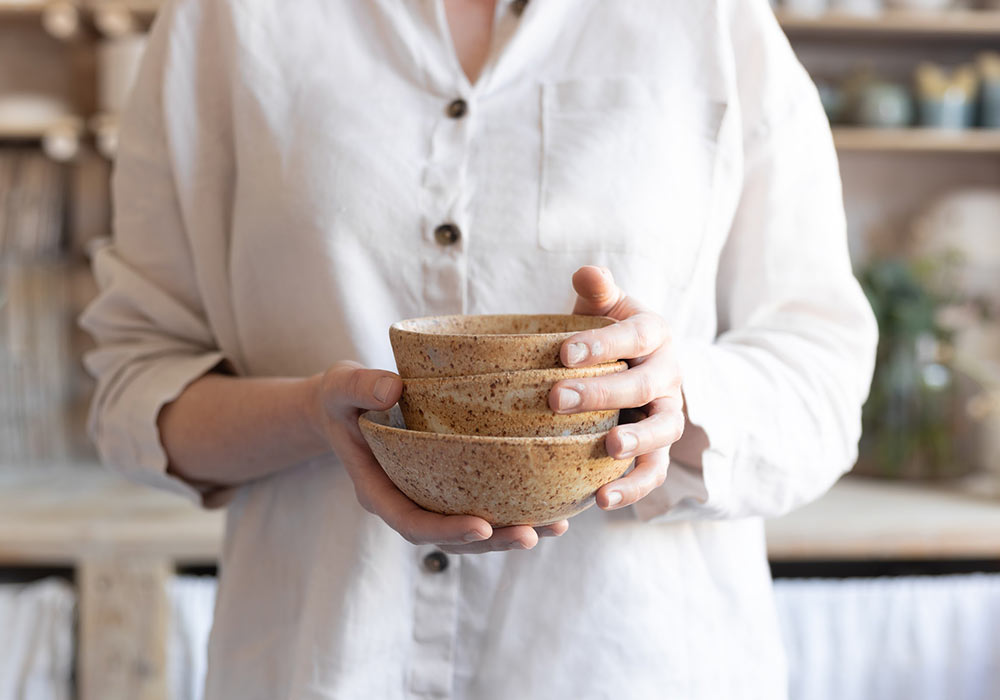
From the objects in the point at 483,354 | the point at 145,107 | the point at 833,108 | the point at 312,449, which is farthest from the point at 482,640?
the point at 833,108

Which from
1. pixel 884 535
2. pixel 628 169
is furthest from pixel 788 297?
pixel 884 535

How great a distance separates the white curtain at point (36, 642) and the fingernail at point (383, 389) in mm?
1284

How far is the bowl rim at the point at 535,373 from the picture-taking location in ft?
1.79

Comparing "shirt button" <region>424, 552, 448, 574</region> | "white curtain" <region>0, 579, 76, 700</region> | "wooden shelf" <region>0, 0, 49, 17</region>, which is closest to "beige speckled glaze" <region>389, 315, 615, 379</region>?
"shirt button" <region>424, 552, 448, 574</region>

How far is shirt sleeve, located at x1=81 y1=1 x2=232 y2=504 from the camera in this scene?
2.76 feet

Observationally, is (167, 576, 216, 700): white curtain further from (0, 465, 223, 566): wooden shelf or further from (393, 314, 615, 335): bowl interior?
(393, 314, 615, 335): bowl interior

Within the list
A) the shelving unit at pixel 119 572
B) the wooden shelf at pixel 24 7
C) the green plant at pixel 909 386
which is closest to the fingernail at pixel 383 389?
the shelving unit at pixel 119 572

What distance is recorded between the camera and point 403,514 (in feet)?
1.90

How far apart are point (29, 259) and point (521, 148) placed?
181 cm

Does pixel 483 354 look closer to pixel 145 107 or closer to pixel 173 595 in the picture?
pixel 145 107

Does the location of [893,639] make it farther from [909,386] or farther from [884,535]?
[909,386]

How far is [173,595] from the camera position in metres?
1.61

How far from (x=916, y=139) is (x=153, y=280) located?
5.91 ft

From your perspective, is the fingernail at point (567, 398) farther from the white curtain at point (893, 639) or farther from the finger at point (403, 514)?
the white curtain at point (893, 639)
